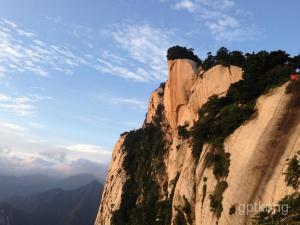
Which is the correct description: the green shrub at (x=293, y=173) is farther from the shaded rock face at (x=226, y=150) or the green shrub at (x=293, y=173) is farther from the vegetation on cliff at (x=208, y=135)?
the shaded rock face at (x=226, y=150)

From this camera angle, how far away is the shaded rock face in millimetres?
42312

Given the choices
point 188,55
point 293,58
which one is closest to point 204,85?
point 293,58

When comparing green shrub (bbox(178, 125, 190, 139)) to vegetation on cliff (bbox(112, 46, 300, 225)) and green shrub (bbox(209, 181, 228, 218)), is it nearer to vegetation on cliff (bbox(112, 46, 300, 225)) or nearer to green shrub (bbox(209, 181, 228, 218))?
vegetation on cliff (bbox(112, 46, 300, 225))

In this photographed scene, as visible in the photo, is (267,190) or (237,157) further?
(237,157)

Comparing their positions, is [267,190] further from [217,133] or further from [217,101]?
[217,101]

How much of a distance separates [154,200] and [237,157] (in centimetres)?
3968

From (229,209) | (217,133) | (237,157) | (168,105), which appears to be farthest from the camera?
(168,105)

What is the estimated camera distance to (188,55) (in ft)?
326

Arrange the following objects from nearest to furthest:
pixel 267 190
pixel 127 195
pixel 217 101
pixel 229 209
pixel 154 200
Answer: pixel 267 190, pixel 229 209, pixel 217 101, pixel 154 200, pixel 127 195

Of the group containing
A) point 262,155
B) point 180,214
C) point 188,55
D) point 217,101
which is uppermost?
point 188,55

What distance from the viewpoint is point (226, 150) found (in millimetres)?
52219

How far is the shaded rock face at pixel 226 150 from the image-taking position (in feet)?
139

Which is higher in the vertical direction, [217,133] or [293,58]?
[293,58]

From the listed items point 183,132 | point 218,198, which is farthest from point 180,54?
point 218,198
